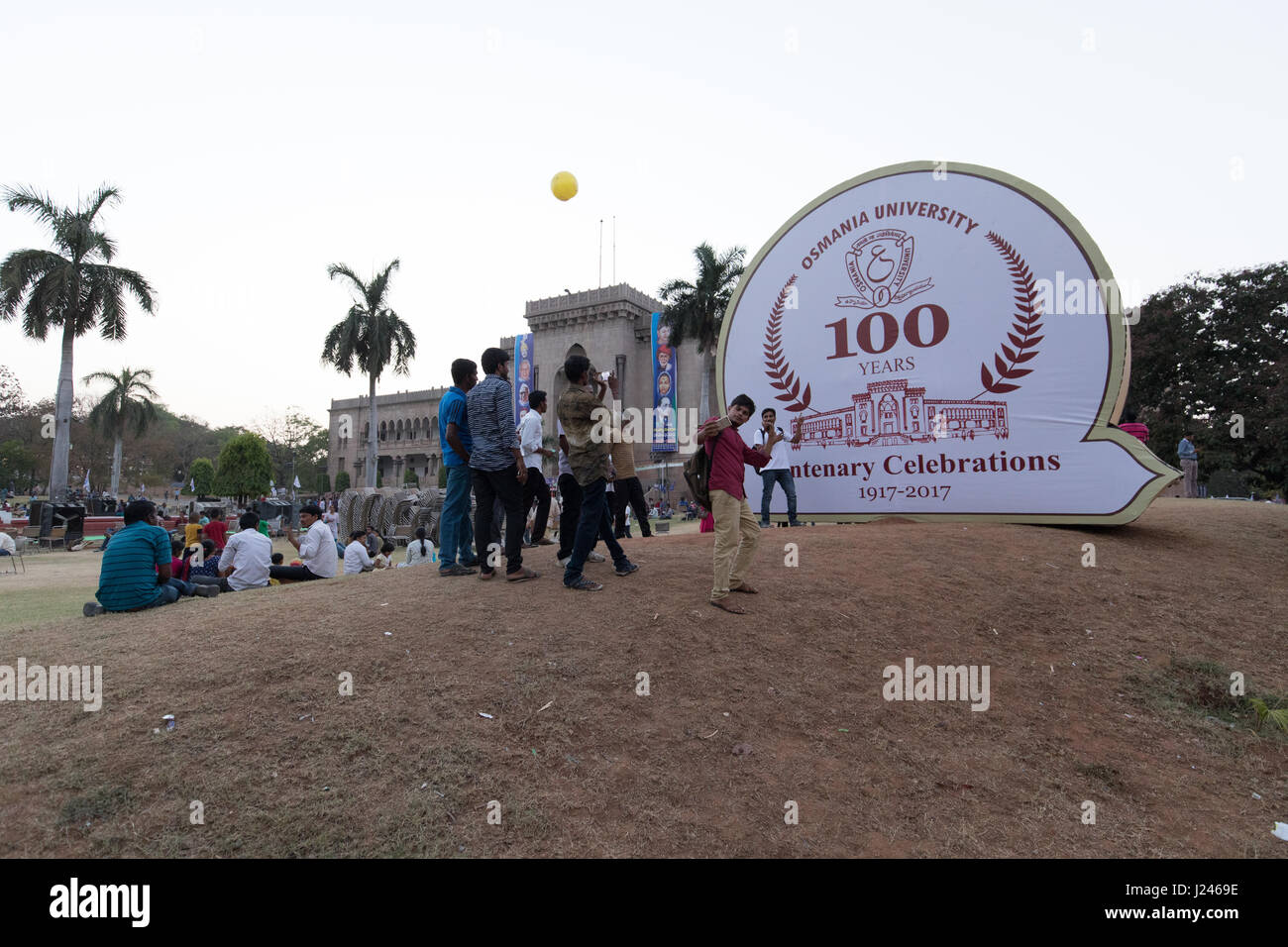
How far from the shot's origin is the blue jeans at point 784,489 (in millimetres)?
9594

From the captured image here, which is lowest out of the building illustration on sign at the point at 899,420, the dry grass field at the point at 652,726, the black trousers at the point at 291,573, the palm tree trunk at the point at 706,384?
the dry grass field at the point at 652,726

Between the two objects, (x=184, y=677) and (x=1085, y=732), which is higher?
(x=184, y=677)

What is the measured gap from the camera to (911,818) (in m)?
3.20

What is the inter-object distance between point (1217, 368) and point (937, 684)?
3549 cm

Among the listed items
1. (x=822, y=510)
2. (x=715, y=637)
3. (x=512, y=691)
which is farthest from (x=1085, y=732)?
(x=822, y=510)

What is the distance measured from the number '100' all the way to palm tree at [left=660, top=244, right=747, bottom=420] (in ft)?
90.9

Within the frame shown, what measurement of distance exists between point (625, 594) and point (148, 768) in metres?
3.24

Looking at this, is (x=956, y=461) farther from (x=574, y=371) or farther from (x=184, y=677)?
(x=184, y=677)

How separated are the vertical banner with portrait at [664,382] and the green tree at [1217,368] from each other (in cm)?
2502

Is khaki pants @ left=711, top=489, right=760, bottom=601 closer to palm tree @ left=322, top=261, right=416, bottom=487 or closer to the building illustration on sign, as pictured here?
the building illustration on sign

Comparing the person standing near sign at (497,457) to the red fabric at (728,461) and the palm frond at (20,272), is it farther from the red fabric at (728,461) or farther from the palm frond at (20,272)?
the palm frond at (20,272)

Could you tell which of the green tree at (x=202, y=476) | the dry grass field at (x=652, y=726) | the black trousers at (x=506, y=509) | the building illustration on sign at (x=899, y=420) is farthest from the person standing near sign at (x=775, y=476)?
the green tree at (x=202, y=476)

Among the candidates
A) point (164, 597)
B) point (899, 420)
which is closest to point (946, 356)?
point (899, 420)
